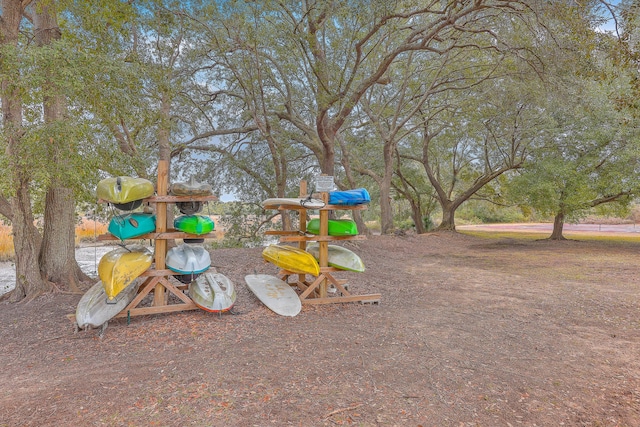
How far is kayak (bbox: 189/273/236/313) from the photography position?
4156 millimetres

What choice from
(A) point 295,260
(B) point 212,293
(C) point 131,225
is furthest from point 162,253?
(A) point 295,260

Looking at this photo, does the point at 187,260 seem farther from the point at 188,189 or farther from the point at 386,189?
the point at 386,189

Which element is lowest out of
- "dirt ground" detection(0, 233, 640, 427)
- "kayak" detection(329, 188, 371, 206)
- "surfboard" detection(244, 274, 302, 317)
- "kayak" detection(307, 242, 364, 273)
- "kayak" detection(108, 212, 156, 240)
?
"dirt ground" detection(0, 233, 640, 427)

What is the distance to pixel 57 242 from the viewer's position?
5.24 meters

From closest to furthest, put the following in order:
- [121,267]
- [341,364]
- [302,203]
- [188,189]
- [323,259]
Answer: [341,364], [121,267], [188,189], [302,203], [323,259]

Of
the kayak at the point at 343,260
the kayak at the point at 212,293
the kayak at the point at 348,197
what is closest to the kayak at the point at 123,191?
the kayak at the point at 212,293

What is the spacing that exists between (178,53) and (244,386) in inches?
308

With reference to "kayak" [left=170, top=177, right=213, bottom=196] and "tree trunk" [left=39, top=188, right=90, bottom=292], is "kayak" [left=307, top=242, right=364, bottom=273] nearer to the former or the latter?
"kayak" [left=170, top=177, right=213, bottom=196]

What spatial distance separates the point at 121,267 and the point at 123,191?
81cm

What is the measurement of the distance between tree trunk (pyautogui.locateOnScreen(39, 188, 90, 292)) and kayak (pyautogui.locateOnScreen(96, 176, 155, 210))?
71.9 inches

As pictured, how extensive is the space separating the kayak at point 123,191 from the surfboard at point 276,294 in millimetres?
1925

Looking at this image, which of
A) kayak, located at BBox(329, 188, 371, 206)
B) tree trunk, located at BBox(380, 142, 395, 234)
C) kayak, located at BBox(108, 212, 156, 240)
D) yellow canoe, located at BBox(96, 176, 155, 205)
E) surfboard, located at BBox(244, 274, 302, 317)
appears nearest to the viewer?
yellow canoe, located at BBox(96, 176, 155, 205)

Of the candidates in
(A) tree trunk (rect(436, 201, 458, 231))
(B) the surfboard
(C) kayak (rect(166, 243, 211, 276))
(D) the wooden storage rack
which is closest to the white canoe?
(D) the wooden storage rack

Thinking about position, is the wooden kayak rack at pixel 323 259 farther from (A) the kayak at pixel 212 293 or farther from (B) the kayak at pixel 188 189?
(B) the kayak at pixel 188 189
